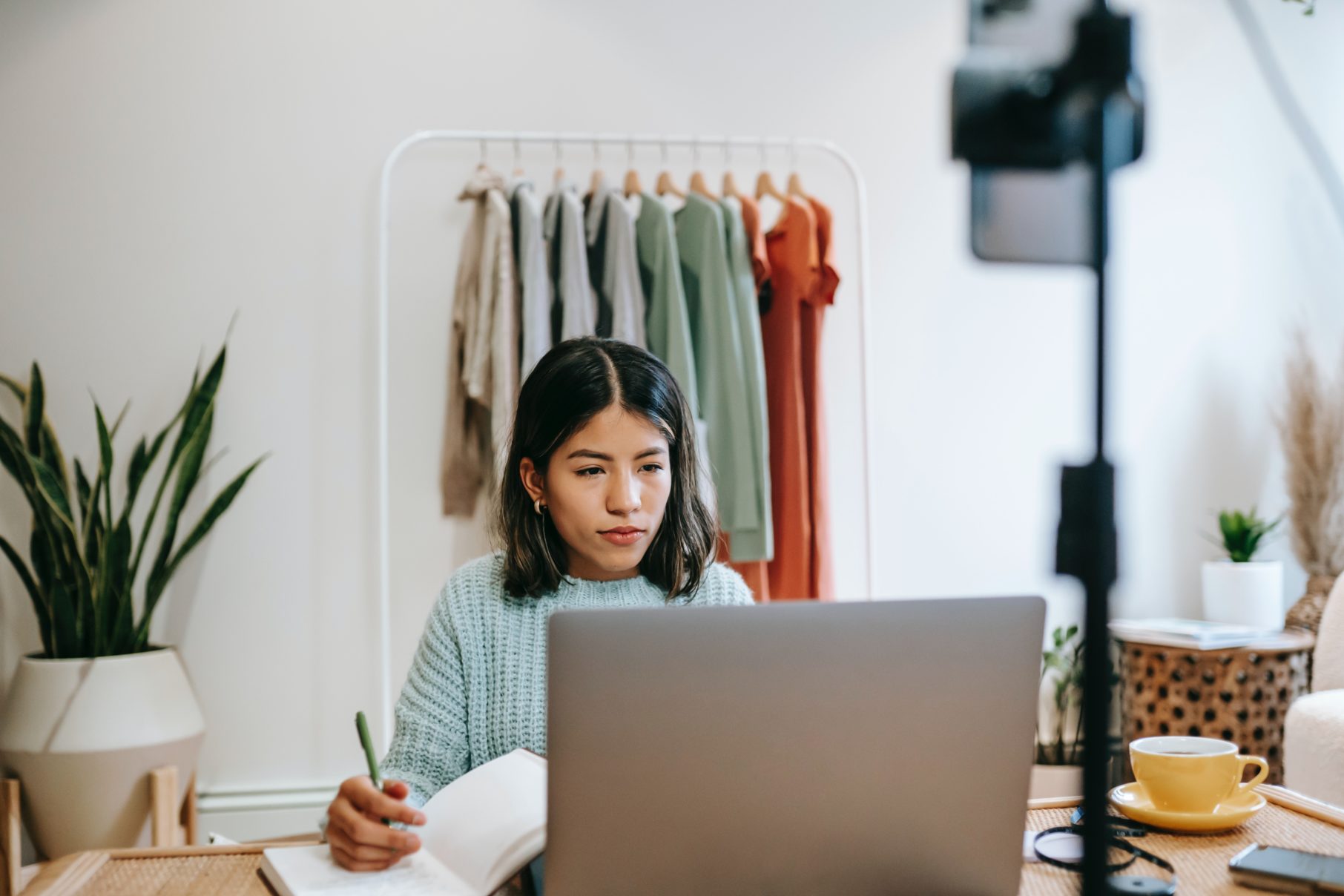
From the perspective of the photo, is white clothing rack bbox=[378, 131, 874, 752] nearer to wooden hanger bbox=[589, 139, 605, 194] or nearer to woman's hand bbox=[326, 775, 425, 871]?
wooden hanger bbox=[589, 139, 605, 194]

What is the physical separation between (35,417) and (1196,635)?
8.41 feet

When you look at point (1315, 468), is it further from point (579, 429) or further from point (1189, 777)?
point (579, 429)

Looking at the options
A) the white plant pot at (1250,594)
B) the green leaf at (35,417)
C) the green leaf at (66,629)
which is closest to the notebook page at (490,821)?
the green leaf at (66,629)

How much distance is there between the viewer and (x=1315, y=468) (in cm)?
279

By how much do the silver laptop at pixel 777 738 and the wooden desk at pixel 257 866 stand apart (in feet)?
0.66

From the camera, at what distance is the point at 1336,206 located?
313 centimetres

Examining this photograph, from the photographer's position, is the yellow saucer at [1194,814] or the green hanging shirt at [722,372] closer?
the yellow saucer at [1194,814]

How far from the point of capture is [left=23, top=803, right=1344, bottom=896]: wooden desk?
2.81 ft

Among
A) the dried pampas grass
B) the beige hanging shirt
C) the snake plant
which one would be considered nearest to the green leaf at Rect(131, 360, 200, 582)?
the snake plant

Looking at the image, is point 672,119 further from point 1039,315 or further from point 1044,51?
point 1044,51

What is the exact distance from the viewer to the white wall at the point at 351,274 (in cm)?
253

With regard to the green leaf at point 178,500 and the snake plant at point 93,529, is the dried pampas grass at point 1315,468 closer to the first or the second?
the snake plant at point 93,529

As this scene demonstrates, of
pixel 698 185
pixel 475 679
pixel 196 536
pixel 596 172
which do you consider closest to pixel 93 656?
pixel 196 536

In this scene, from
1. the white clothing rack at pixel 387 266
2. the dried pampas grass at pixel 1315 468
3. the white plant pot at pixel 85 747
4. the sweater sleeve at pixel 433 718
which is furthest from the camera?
the dried pampas grass at pixel 1315 468
